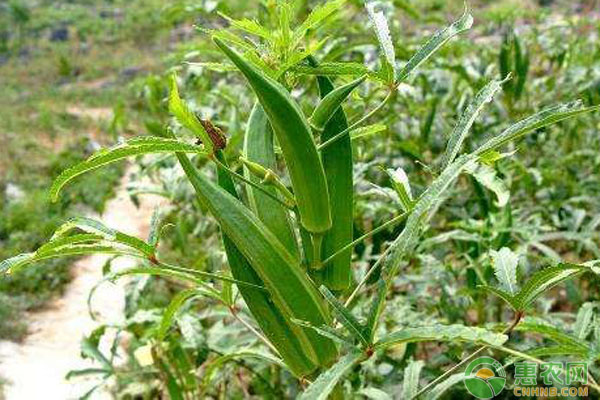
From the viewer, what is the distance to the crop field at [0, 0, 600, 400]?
0.82 meters

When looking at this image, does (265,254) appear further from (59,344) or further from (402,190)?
(59,344)

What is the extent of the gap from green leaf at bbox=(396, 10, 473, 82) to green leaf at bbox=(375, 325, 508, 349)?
0.31 metres

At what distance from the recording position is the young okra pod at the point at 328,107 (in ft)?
2.69

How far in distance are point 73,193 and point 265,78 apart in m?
5.80

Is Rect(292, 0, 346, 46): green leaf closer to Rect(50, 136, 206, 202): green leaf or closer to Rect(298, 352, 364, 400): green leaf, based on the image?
Rect(50, 136, 206, 202): green leaf

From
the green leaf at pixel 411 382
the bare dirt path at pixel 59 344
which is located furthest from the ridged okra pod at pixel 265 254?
the bare dirt path at pixel 59 344

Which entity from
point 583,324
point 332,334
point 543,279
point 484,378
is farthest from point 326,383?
point 583,324

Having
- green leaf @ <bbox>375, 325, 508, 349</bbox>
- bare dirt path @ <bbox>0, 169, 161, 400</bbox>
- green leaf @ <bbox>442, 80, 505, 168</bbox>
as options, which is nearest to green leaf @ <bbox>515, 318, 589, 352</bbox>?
green leaf @ <bbox>375, 325, 508, 349</bbox>

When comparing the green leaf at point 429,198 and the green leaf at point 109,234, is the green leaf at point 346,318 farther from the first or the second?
the green leaf at point 109,234

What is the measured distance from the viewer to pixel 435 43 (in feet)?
2.84

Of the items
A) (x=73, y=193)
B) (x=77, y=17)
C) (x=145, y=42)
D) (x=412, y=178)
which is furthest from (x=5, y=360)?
(x=77, y=17)

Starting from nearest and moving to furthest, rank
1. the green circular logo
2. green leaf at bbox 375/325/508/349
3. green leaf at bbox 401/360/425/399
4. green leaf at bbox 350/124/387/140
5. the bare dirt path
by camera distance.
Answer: green leaf at bbox 375/325/508/349, green leaf at bbox 350/124/387/140, the green circular logo, green leaf at bbox 401/360/425/399, the bare dirt path

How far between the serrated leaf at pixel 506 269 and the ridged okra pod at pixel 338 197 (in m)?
0.23

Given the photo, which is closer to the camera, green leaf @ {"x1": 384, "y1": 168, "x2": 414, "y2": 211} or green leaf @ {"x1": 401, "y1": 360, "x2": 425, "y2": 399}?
green leaf @ {"x1": 384, "y1": 168, "x2": 414, "y2": 211}
